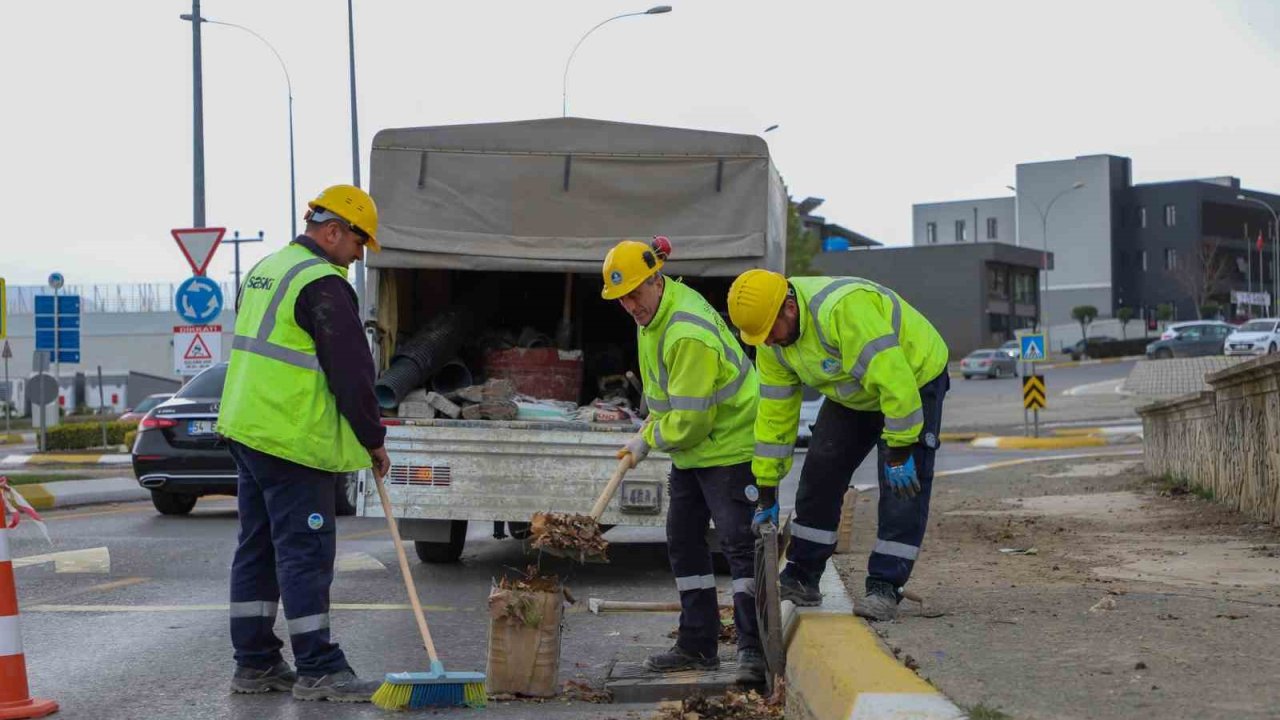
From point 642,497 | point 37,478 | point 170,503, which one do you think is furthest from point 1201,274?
point 642,497

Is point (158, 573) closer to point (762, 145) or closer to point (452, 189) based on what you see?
point (452, 189)

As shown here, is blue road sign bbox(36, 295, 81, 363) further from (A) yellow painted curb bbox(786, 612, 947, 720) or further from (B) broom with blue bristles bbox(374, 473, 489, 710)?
(A) yellow painted curb bbox(786, 612, 947, 720)

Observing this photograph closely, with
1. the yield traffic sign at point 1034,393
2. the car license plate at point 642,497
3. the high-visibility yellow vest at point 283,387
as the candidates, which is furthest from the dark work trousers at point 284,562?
the yield traffic sign at point 1034,393

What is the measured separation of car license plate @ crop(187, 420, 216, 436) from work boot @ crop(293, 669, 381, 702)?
882 centimetres

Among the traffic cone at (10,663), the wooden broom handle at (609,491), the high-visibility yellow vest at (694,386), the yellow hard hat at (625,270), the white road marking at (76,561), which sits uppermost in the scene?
the yellow hard hat at (625,270)

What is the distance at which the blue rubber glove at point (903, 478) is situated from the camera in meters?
6.31

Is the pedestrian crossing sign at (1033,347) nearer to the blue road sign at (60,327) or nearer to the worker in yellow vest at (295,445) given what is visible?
the blue road sign at (60,327)

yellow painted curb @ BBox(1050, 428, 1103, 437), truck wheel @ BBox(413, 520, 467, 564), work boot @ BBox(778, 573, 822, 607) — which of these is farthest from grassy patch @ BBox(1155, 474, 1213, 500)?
yellow painted curb @ BBox(1050, 428, 1103, 437)

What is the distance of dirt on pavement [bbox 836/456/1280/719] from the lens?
4270 mm

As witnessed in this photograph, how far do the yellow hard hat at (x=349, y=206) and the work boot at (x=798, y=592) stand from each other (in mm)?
2230

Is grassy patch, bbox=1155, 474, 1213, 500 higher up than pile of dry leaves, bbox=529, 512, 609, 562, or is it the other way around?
pile of dry leaves, bbox=529, 512, 609, 562

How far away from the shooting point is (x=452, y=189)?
10586mm

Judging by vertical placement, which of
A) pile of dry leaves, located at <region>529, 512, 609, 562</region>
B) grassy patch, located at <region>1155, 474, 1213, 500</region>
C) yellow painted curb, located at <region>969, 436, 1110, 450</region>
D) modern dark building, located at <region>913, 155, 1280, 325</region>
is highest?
modern dark building, located at <region>913, 155, 1280, 325</region>

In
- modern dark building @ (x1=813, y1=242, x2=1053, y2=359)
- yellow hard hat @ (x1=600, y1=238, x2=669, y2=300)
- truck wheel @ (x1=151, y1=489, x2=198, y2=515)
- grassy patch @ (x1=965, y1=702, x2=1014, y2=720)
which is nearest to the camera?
grassy patch @ (x1=965, y1=702, x2=1014, y2=720)
